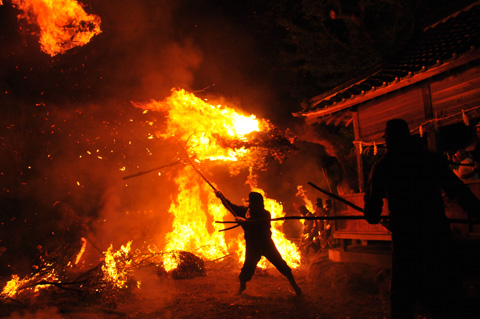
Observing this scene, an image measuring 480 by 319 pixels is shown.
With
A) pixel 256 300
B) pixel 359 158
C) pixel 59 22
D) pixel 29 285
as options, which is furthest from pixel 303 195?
pixel 29 285

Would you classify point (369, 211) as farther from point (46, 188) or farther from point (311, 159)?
point (311, 159)

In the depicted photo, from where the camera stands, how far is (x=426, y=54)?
22.0ft

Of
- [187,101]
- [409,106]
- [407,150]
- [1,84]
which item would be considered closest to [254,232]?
[407,150]

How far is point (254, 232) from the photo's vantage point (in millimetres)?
6363

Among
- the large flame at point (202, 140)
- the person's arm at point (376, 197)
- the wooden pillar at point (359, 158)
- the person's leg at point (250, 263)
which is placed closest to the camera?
the person's arm at point (376, 197)

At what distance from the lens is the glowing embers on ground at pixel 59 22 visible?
8973mm

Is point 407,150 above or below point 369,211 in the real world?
above

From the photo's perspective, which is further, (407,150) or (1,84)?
(1,84)

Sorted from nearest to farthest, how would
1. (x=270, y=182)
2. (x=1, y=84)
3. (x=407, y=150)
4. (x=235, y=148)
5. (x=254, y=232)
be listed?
(x=407, y=150)
(x=254, y=232)
(x=1, y=84)
(x=235, y=148)
(x=270, y=182)

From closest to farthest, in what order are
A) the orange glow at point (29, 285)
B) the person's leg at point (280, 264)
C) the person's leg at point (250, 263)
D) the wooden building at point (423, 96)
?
the wooden building at point (423, 96), the orange glow at point (29, 285), the person's leg at point (280, 264), the person's leg at point (250, 263)

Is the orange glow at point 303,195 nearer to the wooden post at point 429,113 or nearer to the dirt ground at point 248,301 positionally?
the dirt ground at point 248,301

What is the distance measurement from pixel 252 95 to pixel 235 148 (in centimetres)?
369

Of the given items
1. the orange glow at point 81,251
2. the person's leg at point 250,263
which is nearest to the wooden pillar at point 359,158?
the person's leg at point 250,263

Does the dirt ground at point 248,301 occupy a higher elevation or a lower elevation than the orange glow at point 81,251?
lower
